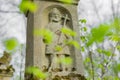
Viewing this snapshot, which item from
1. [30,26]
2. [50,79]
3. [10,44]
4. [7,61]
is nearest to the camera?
[10,44]

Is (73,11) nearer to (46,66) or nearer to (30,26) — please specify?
(30,26)

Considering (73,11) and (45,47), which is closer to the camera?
(45,47)

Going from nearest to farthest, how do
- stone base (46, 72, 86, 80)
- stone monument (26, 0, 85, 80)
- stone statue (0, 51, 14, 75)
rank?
stone base (46, 72, 86, 80)
stone monument (26, 0, 85, 80)
stone statue (0, 51, 14, 75)

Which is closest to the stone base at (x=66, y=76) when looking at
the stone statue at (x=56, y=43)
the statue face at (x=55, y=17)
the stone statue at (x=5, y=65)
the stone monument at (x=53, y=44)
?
the stone monument at (x=53, y=44)

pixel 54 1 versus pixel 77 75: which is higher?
pixel 54 1

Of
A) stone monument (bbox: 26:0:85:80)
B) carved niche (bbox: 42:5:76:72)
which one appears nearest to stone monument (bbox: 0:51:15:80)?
stone monument (bbox: 26:0:85:80)

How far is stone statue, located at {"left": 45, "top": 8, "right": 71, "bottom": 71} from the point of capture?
5.59 m

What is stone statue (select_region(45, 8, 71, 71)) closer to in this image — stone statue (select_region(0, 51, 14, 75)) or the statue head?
the statue head

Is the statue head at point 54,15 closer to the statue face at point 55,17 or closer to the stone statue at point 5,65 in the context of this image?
the statue face at point 55,17

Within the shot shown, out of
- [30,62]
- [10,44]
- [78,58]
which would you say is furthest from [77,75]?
[10,44]

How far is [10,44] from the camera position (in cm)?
150

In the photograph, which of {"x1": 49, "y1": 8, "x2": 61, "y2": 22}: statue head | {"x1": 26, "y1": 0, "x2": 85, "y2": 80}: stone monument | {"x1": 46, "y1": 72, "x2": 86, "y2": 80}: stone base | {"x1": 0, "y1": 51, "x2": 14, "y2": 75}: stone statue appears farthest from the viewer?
{"x1": 0, "y1": 51, "x2": 14, "y2": 75}: stone statue

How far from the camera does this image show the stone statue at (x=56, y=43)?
5590 millimetres

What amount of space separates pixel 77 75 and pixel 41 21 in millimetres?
1331
